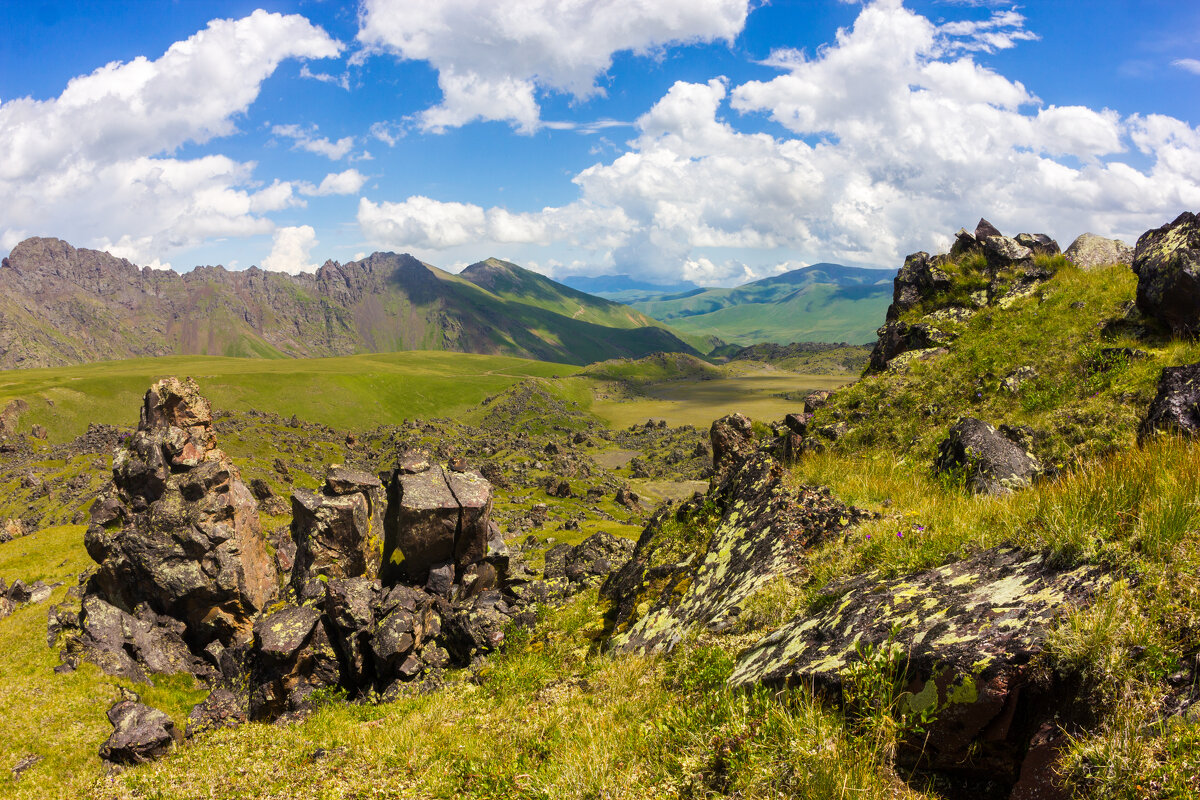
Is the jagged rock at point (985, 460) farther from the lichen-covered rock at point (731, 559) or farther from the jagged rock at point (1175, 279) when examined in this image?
the jagged rock at point (1175, 279)

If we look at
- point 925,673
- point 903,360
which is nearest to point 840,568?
point 925,673

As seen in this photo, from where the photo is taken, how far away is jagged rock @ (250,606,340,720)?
21.8 m

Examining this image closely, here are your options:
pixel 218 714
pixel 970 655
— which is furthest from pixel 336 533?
pixel 970 655

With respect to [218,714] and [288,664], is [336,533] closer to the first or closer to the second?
[218,714]

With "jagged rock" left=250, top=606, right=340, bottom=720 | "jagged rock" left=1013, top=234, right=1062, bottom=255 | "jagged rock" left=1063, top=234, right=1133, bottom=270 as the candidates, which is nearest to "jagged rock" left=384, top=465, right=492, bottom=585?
"jagged rock" left=250, top=606, right=340, bottom=720

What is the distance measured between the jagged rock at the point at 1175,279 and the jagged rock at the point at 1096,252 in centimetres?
596

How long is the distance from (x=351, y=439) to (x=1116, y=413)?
15934cm

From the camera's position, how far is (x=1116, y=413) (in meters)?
14.5

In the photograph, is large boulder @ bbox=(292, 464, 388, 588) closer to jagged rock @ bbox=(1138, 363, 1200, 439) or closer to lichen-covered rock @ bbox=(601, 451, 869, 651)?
lichen-covered rock @ bbox=(601, 451, 869, 651)

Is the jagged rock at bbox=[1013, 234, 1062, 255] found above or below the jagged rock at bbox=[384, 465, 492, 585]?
above

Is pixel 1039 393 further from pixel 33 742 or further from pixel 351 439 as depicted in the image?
pixel 351 439

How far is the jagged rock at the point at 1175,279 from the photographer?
16.0m

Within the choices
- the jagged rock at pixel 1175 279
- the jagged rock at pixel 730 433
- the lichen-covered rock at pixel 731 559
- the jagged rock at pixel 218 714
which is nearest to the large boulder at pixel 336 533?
the jagged rock at pixel 218 714

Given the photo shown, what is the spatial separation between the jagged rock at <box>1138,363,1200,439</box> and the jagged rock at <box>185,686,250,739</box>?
94.8ft
